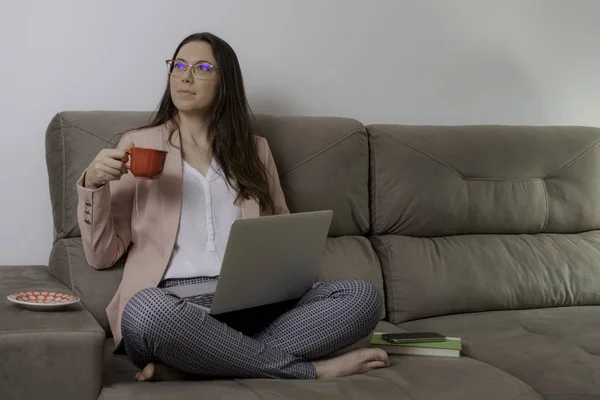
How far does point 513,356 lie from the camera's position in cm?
221

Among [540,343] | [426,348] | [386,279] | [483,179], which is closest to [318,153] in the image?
[386,279]

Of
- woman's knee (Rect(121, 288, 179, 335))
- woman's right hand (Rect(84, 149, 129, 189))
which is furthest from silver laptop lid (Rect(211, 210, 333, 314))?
woman's right hand (Rect(84, 149, 129, 189))

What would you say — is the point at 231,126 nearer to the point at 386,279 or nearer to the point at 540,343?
the point at 386,279

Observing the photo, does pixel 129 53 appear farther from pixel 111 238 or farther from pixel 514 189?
pixel 514 189

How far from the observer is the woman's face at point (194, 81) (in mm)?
2363

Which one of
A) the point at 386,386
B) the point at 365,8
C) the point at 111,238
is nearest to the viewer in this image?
the point at 386,386

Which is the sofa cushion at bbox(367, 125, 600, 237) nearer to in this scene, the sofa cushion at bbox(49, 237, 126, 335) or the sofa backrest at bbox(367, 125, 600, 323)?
the sofa backrest at bbox(367, 125, 600, 323)

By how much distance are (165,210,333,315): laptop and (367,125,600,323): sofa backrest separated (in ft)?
1.78

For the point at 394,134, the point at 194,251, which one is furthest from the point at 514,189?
the point at 194,251

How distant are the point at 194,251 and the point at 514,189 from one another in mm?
1195

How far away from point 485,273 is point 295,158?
71 cm

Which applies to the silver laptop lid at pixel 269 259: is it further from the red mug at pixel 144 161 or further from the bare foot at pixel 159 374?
the red mug at pixel 144 161

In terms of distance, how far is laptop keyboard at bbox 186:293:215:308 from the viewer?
6.89 ft

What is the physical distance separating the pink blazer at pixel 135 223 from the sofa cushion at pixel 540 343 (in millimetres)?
697
